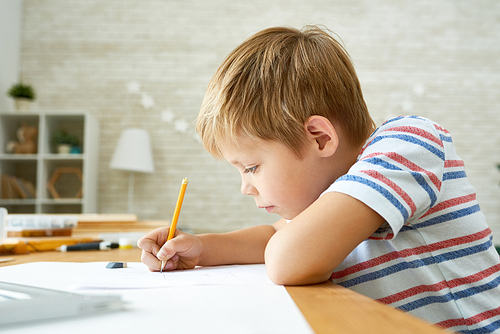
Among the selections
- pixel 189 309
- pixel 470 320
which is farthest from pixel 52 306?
pixel 470 320

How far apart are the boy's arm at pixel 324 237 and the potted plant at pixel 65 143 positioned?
8.70 ft

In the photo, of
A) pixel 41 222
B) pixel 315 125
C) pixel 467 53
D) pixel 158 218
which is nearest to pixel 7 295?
pixel 315 125

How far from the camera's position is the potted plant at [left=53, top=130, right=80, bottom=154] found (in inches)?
109

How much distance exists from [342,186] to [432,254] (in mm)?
208

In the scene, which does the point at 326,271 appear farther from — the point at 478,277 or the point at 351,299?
the point at 478,277

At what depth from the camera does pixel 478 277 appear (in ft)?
1.92

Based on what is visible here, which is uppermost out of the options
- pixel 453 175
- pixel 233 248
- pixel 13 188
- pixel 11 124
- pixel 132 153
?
pixel 453 175

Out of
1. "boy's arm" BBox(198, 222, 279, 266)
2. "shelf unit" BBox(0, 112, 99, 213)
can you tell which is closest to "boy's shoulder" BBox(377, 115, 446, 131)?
"boy's arm" BBox(198, 222, 279, 266)

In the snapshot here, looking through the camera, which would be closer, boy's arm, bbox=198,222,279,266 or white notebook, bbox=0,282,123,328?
white notebook, bbox=0,282,123,328

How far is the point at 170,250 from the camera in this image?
657 millimetres

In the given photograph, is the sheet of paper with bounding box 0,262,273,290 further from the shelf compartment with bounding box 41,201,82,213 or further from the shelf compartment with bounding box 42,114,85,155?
the shelf compartment with bounding box 41,201,82,213

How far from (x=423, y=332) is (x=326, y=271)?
24cm

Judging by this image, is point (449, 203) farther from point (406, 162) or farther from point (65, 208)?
point (65, 208)

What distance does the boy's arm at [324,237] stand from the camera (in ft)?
1.56
